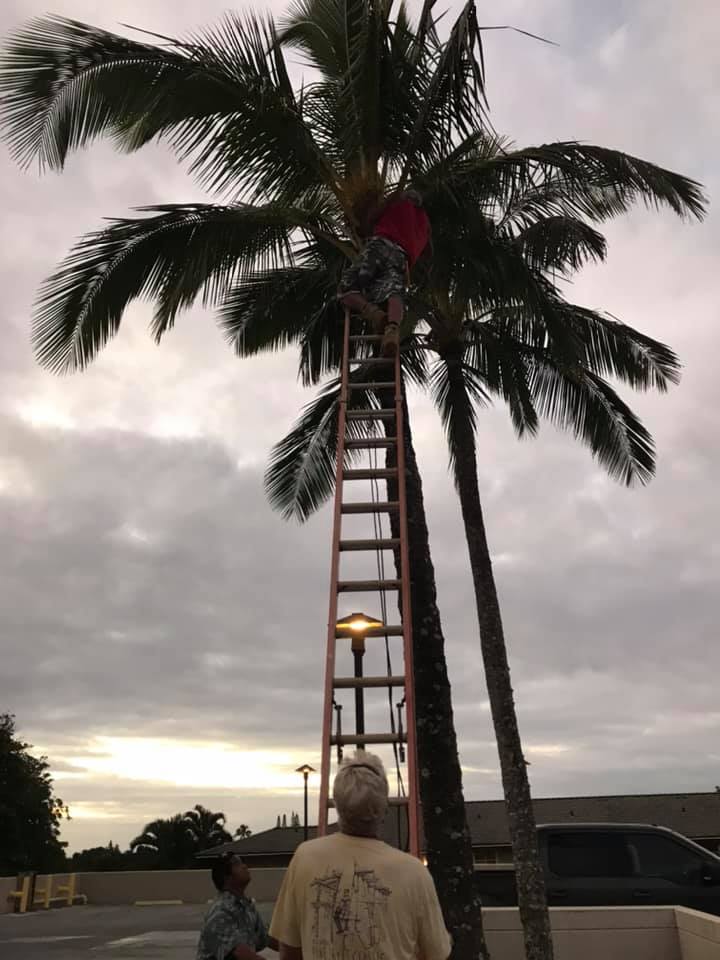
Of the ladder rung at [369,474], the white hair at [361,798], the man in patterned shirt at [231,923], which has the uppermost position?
the ladder rung at [369,474]

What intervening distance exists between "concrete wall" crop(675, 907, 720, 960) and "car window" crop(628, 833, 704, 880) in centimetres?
107

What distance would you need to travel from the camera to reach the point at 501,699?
38.1 feet

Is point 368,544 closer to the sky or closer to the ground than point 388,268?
closer to the ground

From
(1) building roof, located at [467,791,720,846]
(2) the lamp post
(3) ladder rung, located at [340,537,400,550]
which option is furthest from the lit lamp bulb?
(1) building roof, located at [467,791,720,846]

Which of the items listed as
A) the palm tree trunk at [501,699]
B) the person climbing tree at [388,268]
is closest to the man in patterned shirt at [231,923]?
the person climbing tree at [388,268]

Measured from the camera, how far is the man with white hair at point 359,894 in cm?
265

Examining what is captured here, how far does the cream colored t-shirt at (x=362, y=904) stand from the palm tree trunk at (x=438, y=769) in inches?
230

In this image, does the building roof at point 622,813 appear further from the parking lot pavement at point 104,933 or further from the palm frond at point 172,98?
the palm frond at point 172,98

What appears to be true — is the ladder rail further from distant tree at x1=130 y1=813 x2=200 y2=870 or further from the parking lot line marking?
distant tree at x1=130 y1=813 x2=200 y2=870

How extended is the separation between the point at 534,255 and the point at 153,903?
2696 cm

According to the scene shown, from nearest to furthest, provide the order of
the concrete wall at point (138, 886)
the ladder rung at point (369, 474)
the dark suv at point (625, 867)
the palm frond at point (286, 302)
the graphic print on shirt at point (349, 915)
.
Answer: the graphic print on shirt at point (349, 915) < the ladder rung at point (369, 474) < the dark suv at point (625, 867) < the palm frond at point (286, 302) < the concrete wall at point (138, 886)

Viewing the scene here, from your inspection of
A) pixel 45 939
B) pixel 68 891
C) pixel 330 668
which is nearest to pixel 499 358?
pixel 330 668

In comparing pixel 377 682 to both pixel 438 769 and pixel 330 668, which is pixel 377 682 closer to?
pixel 330 668

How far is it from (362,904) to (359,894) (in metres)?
0.03
